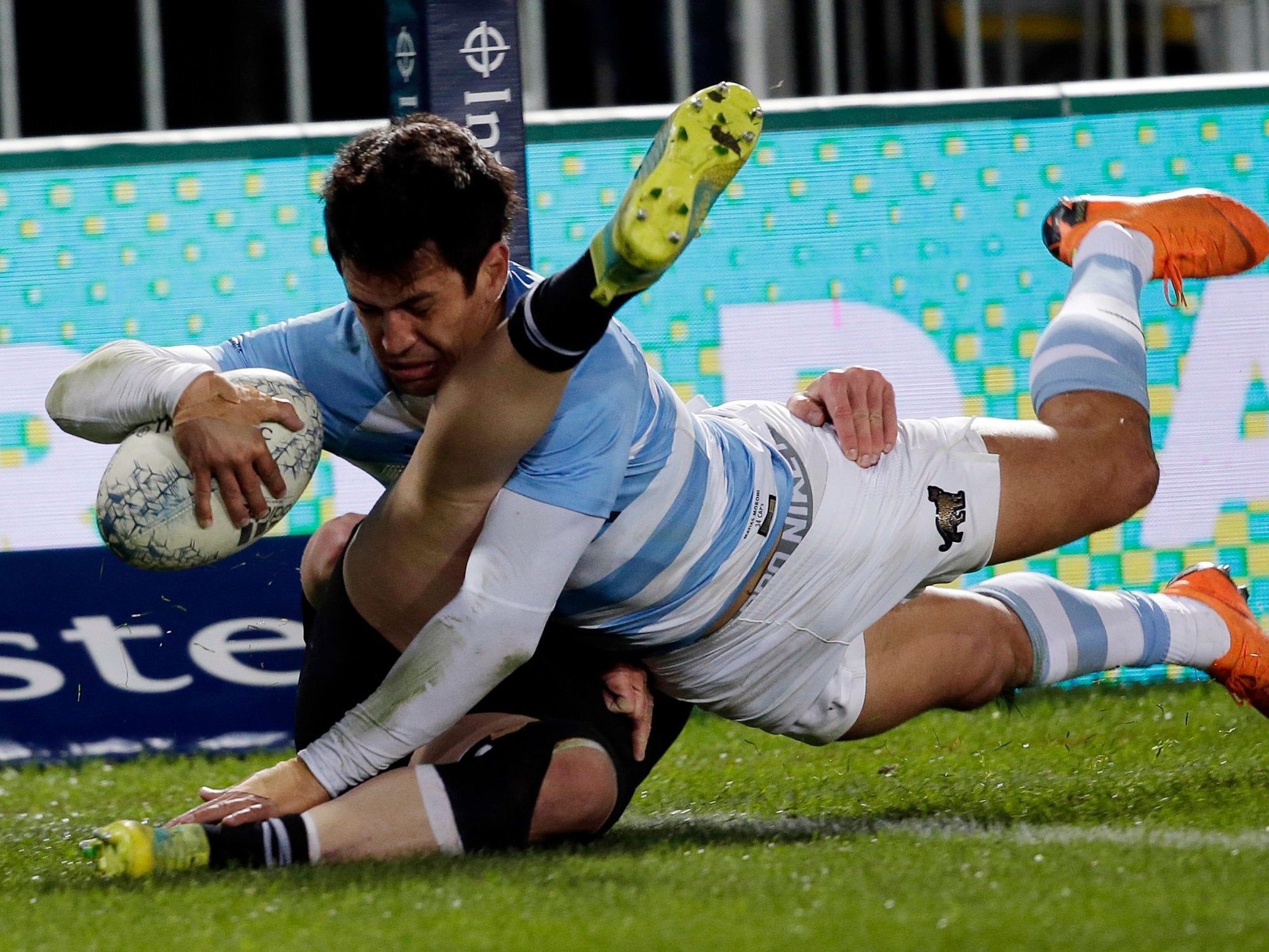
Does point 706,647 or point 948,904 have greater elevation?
point 706,647

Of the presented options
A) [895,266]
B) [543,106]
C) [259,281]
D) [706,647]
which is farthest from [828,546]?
[543,106]

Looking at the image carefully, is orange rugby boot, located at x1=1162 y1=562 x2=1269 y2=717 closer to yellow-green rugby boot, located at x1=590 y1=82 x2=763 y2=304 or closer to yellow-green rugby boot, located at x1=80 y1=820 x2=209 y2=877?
yellow-green rugby boot, located at x1=590 y1=82 x2=763 y2=304

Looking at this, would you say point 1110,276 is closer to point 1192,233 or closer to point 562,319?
point 1192,233

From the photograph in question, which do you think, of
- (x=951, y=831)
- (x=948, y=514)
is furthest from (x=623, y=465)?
(x=951, y=831)

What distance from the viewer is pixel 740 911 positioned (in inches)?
85.0

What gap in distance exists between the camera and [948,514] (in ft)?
9.77

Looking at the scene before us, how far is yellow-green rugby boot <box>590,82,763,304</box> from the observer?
2.30 meters

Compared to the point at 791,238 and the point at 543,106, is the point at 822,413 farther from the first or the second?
the point at 543,106

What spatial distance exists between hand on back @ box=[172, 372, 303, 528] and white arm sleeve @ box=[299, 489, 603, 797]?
0.32m

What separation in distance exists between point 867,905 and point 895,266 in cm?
244

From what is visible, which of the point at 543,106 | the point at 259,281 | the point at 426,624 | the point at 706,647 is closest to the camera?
the point at 426,624

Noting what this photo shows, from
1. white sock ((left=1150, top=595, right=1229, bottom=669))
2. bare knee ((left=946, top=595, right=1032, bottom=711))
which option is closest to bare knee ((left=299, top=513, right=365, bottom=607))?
bare knee ((left=946, top=595, right=1032, bottom=711))

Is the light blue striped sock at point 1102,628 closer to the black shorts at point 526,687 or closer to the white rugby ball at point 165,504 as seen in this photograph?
the black shorts at point 526,687

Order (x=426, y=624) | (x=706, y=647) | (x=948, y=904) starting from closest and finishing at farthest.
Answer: (x=948, y=904) < (x=426, y=624) < (x=706, y=647)
